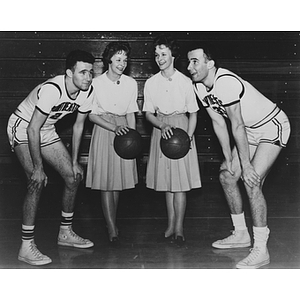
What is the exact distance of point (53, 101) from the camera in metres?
4.48

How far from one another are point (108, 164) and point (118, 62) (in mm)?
1091

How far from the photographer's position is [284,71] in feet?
19.4

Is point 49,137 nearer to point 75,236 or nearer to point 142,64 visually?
point 75,236

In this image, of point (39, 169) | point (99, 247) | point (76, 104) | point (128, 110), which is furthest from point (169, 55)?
point (99, 247)

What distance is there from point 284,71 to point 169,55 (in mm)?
1964

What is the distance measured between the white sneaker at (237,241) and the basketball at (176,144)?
1.02 meters

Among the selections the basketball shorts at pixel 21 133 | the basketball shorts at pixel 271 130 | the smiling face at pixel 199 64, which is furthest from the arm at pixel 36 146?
the basketball shorts at pixel 271 130

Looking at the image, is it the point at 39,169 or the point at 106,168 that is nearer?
the point at 39,169

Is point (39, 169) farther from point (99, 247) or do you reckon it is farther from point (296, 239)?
point (296, 239)

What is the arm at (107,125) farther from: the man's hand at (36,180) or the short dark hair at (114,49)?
the man's hand at (36,180)

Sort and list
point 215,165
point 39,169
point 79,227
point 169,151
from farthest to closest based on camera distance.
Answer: point 215,165 < point 79,227 < point 169,151 < point 39,169

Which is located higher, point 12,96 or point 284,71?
point 284,71

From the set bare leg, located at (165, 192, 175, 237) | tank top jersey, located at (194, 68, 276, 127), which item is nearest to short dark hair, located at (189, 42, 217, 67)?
tank top jersey, located at (194, 68, 276, 127)

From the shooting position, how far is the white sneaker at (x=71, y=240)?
4.81 metres
